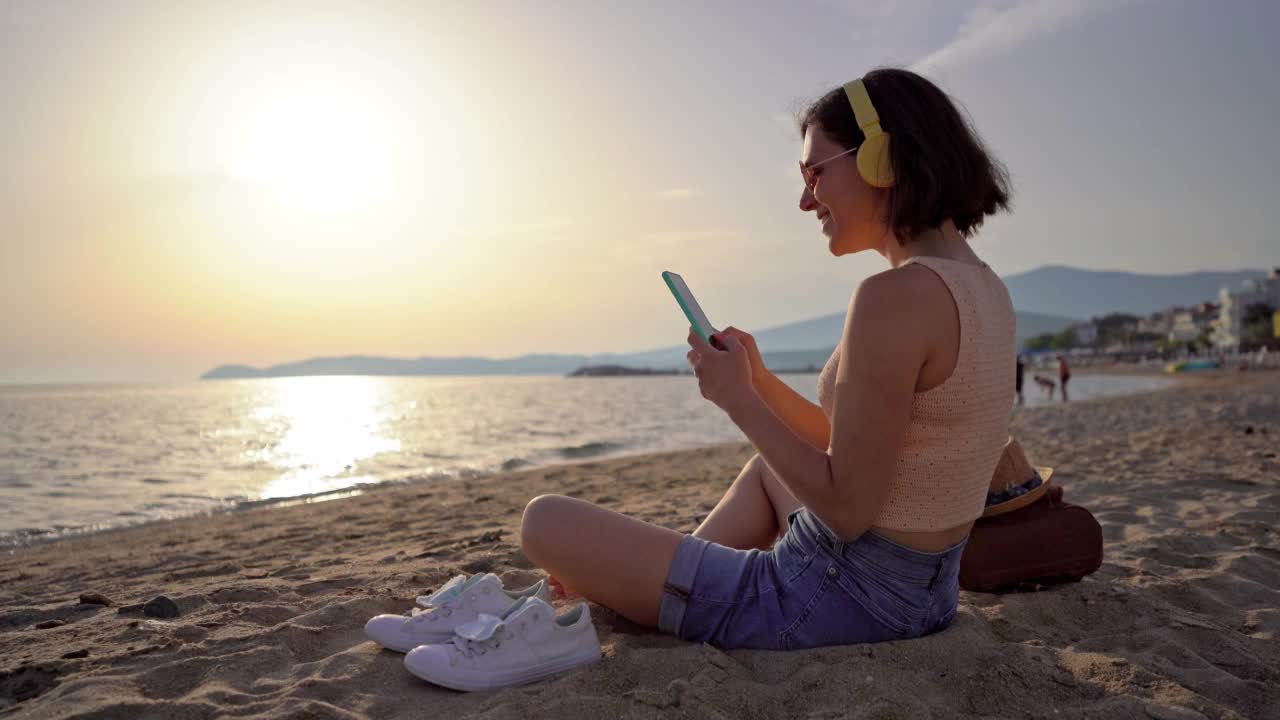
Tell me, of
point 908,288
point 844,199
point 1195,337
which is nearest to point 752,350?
point 844,199

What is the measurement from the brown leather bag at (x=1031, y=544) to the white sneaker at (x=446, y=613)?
1584mm

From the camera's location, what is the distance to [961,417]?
1.78m

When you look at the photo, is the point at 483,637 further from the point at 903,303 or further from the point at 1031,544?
the point at 1031,544

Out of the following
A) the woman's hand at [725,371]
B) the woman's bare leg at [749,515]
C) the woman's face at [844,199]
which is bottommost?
the woman's bare leg at [749,515]

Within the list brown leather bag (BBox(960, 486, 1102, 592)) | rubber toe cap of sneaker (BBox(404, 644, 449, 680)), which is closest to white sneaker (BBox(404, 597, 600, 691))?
rubber toe cap of sneaker (BBox(404, 644, 449, 680))

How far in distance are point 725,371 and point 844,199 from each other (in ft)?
1.78

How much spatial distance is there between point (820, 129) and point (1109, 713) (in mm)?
1586

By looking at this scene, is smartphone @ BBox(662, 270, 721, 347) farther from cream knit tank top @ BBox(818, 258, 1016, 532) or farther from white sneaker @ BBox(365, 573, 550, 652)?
white sneaker @ BBox(365, 573, 550, 652)

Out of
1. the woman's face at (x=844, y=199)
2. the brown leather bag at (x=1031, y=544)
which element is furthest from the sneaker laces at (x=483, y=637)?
the brown leather bag at (x=1031, y=544)

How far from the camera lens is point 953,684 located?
197cm

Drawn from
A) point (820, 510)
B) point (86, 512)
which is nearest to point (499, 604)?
point (820, 510)

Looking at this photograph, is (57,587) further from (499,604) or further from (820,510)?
(820,510)

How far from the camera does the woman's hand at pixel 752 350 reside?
78.7 inches

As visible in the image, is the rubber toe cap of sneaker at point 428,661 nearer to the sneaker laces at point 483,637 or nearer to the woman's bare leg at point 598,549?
the sneaker laces at point 483,637
